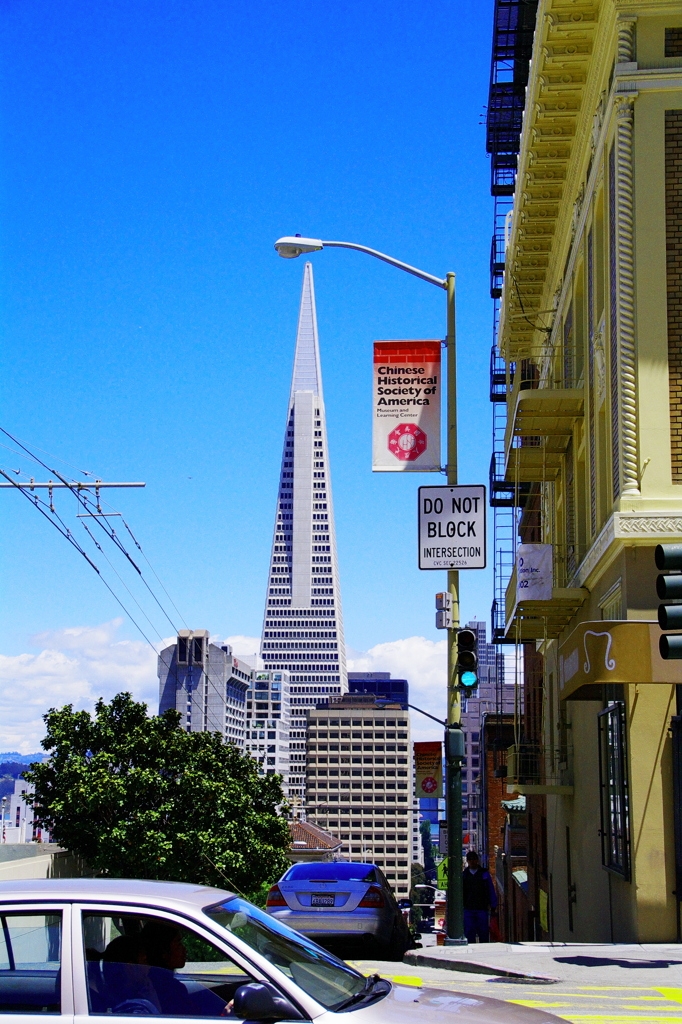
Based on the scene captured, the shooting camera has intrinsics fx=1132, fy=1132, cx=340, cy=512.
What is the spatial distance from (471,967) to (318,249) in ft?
31.3

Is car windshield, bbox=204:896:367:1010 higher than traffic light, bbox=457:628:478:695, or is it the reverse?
traffic light, bbox=457:628:478:695

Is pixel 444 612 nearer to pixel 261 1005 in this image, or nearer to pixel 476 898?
pixel 476 898

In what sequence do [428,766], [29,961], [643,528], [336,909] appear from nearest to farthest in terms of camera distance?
1. [29,961]
2. [336,909]
3. [643,528]
4. [428,766]

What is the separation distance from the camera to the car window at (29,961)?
487 cm

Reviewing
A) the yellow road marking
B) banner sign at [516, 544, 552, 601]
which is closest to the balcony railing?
banner sign at [516, 544, 552, 601]

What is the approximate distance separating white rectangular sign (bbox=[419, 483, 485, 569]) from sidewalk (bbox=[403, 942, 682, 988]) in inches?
180

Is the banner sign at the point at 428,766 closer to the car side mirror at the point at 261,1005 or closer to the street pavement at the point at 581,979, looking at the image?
the street pavement at the point at 581,979

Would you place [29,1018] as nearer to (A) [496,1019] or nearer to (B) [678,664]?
(A) [496,1019]

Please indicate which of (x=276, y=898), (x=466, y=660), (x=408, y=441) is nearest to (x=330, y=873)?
(x=276, y=898)

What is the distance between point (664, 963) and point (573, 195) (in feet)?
46.2

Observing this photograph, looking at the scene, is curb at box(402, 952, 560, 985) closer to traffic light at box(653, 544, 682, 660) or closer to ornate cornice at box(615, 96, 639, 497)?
traffic light at box(653, 544, 682, 660)

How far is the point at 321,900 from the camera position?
12.5m

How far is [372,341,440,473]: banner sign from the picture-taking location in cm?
1433

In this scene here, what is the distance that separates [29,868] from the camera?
18109 mm
